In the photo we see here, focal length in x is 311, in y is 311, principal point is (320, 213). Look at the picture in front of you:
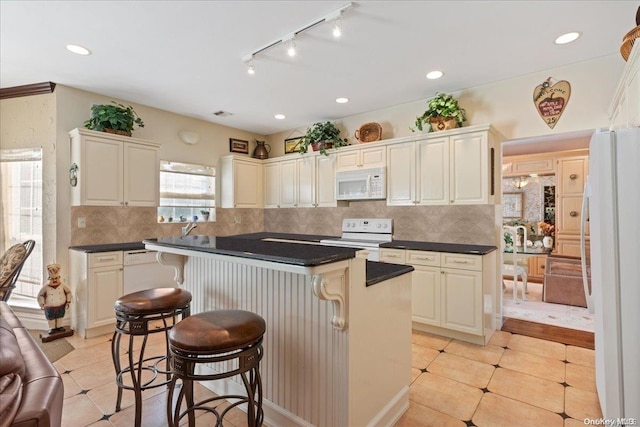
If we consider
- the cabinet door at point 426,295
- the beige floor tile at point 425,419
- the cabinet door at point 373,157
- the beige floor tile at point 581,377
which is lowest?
the beige floor tile at point 425,419

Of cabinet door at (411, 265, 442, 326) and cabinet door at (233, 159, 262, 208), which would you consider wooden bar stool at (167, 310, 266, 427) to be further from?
cabinet door at (233, 159, 262, 208)

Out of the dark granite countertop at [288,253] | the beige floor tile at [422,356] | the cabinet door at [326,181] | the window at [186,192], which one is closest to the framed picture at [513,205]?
the cabinet door at [326,181]

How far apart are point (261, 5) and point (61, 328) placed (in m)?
3.73

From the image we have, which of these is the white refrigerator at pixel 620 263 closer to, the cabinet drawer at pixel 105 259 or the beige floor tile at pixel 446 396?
the beige floor tile at pixel 446 396

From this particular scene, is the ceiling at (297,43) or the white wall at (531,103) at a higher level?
the ceiling at (297,43)

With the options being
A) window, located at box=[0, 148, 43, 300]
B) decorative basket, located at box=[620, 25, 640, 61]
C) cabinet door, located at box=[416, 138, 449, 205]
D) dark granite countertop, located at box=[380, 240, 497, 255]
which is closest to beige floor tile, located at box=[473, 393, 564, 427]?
dark granite countertop, located at box=[380, 240, 497, 255]

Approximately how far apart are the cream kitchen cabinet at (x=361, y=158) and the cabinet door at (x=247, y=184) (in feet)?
5.26

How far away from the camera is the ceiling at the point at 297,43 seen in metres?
2.20

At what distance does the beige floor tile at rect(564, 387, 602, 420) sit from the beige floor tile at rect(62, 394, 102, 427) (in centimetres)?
307

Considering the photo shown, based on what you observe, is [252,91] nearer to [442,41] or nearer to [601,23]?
[442,41]

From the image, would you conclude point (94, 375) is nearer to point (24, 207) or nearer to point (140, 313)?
point (140, 313)

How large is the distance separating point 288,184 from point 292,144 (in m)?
0.77

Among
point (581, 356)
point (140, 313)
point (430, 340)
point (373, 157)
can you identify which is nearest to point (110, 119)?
point (140, 313)

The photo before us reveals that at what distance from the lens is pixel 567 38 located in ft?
8.50
